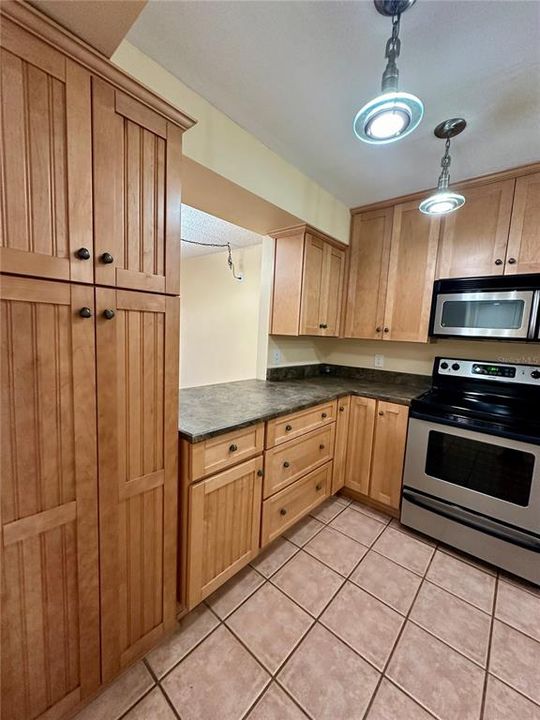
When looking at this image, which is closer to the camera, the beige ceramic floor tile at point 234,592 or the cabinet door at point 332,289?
the beige ceramic floor tile at point 234,592


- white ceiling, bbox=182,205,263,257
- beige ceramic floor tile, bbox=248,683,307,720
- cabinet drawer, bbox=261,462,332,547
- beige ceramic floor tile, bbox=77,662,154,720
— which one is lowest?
beige ceramic floor tile, bbox=77,662,154,720

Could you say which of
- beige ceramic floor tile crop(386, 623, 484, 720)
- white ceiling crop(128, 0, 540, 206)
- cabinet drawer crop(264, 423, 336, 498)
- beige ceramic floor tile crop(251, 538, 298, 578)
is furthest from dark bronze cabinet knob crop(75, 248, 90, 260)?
beige ceramic floor tile crop(386, 623, 484, 720)

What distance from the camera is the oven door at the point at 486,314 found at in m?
1.80

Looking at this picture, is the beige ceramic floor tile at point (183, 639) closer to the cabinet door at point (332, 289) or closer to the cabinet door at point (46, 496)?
the cabinet door at point (46, 496)

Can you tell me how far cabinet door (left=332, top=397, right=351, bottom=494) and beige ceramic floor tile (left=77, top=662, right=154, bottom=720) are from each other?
150cm

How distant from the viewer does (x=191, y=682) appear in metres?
1.13

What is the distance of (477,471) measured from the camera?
5.69 ft

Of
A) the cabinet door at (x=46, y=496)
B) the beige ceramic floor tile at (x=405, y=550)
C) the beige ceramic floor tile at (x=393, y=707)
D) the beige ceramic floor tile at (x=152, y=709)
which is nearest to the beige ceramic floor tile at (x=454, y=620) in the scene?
the beige ceramic floor tile at (x=405, y=550)

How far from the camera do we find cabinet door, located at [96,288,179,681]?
0.96 meters

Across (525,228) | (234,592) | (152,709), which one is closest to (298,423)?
(234,592)

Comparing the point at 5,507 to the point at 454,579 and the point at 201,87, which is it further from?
the point at 454,579

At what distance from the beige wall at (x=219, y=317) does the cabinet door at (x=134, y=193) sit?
1.71 m

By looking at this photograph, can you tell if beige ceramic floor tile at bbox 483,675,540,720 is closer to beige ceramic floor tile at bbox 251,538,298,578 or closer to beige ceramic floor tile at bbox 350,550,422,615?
beige ceramic floor tile at bbox 350,550,422,615

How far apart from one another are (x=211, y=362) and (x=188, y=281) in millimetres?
1275
